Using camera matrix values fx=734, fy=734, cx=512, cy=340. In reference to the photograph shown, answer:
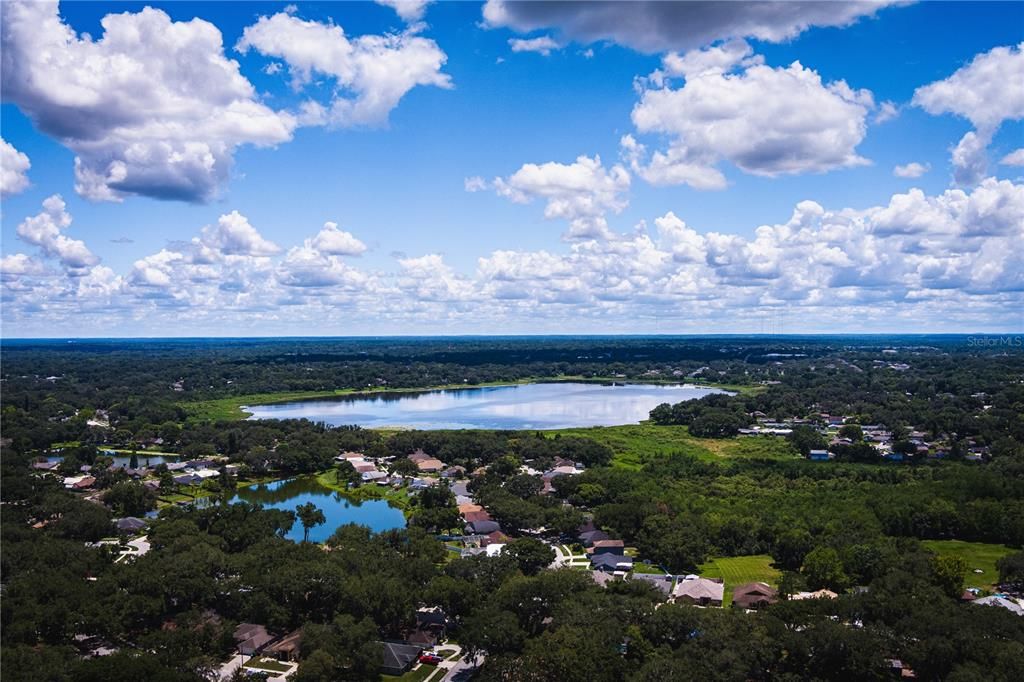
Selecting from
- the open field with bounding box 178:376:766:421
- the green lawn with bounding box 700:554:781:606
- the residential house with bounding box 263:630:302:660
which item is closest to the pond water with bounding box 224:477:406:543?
the residential house with bounding box 263:630:302:660

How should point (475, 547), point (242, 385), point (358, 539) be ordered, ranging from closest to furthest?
point (358, 539), point (475, 547), point (242, 385)

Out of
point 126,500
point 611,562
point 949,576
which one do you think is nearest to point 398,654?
point 611,562

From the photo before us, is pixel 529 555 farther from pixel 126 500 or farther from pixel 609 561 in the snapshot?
pixel 126 500

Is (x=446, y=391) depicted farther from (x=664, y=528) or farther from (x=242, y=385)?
(x=664, y=528)

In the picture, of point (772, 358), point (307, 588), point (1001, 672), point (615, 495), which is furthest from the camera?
point (772, 358)

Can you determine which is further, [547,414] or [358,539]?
[547,414]

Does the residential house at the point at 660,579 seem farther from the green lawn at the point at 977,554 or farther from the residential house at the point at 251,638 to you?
the residential house at the point at 251,638

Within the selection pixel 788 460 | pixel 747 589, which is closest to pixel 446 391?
pixel 788 460
